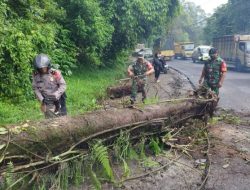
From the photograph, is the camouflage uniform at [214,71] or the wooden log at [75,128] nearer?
the wooden log at [75,128]

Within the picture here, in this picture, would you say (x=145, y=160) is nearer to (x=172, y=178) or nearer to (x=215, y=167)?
(x=172, y=178)

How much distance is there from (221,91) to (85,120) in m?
10.5

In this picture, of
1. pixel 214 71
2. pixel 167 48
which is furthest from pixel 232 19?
pixel 214 71

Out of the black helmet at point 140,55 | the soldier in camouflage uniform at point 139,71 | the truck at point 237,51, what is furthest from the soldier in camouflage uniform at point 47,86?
the truck at point 237,51

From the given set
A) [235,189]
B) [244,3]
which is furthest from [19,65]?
[244,3]

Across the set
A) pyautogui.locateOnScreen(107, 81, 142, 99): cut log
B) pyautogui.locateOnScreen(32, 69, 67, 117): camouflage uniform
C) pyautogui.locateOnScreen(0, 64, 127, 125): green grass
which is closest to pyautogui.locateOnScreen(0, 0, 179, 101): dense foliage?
pyautogui.locateOnScreen(0, 64, 127, 125): green grass

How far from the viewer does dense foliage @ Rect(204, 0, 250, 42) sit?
38.3 meters

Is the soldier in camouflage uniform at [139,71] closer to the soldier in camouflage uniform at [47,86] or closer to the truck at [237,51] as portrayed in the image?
the soldier in camouflage uniform at [47,86]

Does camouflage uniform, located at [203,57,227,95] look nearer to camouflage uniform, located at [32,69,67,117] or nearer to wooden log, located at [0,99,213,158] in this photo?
wooden log, located at [0,99,213,158]

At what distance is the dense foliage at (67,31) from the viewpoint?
912 centimetres

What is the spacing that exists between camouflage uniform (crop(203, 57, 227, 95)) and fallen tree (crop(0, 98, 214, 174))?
8.86ft

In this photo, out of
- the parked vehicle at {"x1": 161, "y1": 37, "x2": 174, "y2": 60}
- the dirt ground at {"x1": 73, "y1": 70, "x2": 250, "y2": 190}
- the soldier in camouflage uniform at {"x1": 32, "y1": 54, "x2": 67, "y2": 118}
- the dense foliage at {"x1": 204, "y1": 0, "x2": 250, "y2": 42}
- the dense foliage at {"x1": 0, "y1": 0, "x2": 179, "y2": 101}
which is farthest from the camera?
the parked vehicle at {"x1": 161, "y1": 37, "x2": 174, "y2": 60}

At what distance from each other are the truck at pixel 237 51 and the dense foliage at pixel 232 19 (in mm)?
10789

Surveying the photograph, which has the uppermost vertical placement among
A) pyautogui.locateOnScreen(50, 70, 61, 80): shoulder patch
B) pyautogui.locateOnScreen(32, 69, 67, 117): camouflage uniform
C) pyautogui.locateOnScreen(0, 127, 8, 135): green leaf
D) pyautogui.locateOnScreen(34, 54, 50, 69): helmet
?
pyautogui.locateOnScreen(34, 54, 50, 69): helmet
